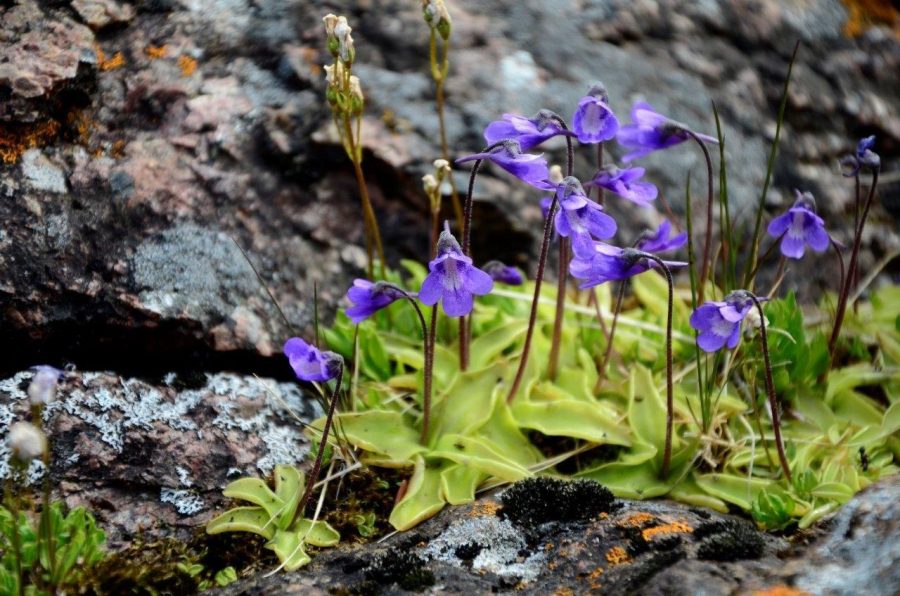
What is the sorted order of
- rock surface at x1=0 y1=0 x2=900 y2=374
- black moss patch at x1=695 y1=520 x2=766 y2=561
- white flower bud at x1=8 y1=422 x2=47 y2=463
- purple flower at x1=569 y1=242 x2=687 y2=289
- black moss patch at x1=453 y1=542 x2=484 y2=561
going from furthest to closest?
rock surface at x1=0 y1=0 x2=900 y2=374
purple flower at x1=569 y1=242 x2=687 y2=289
black moss patch at x1=453 y1=542 x2=484 y2=561
black moss patch at x1=695 y1=520 x2=766 y2=561
white flower bud at x1=8 y1=422 x2=47 y2=463

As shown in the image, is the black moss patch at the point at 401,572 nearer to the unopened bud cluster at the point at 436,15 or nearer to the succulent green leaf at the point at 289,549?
the succulent green leaf at the point at 289,549

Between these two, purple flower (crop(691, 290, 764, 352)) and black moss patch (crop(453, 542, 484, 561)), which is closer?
black moss patch (crop(453, 542, 484, 561))

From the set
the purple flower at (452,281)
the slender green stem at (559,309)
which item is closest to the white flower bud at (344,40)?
the purple flower at (452,281)

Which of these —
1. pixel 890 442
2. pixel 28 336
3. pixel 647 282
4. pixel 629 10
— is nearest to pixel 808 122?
pixel 629 10

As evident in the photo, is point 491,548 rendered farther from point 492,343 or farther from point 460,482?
point 492,343

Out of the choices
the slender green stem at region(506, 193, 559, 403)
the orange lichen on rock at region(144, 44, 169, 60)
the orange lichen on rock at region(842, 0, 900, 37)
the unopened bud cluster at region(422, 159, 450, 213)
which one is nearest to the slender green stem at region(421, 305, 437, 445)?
the slender green stem at region(506, 193, 559, 403)

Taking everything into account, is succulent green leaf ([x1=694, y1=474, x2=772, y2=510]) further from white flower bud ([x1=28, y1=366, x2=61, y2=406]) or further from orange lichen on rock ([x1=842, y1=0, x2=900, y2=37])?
orange lichen on rock ([x1=842, y1=0, x2=900, y2=37])

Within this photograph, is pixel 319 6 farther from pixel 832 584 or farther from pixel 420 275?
pixel 832 584

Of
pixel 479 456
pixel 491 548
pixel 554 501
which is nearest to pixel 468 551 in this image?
pixel 491 548

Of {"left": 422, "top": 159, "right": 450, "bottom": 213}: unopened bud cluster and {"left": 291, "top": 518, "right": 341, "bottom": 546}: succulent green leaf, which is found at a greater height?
{"left": 422, "top": 159, "right": 450, "bottom": 213}: unopened bud cluster
